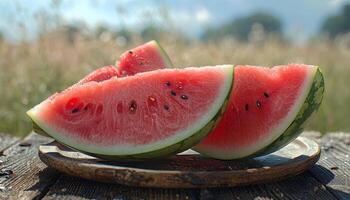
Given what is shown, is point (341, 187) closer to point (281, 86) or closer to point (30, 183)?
point (281, 86)

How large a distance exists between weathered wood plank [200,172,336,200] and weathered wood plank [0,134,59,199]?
509 millimetres

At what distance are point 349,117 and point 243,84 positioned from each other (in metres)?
3.39

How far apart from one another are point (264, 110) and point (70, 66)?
3.51 m

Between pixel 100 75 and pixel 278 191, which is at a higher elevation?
pixel 100 75

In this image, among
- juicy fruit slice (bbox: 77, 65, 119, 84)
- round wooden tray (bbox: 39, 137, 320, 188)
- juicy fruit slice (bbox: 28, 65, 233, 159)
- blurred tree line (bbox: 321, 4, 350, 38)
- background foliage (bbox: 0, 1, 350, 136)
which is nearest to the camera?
round wooden tray (bbox: 39, 137, 320, 188)

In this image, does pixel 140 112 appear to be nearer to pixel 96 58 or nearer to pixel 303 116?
pixel 303 116

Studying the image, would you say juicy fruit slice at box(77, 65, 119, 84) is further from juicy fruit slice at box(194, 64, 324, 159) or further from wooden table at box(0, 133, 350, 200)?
juicy fruit slice at box(194, 64, 324, 159)

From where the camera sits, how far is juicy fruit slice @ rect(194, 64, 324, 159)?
1.66 metres

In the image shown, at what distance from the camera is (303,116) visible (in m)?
1.65

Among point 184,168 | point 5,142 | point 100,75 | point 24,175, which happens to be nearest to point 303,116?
point 184,168

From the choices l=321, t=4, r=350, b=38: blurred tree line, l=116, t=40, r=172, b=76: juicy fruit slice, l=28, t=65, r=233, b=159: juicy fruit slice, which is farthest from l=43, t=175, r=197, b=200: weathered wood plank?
l=321, t=4, r=350, b=38: blurred tree line

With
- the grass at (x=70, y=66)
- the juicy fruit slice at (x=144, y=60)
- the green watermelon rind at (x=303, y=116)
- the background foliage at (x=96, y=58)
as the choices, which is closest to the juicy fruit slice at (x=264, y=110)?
the green watermelon rind at (x=303, y=116)

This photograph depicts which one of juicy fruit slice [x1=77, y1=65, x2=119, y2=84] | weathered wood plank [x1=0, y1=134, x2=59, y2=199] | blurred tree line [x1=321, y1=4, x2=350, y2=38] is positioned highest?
juicy fruit slice [x1=77, y1=65, x2=119, y2=84]

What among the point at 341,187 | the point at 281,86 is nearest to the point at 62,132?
the point at 281,86
